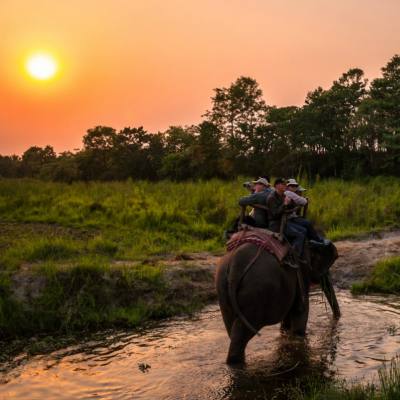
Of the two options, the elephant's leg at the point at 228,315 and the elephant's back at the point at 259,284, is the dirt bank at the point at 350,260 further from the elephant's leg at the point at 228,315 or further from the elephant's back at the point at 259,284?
the elephant's back at the point at 259,284

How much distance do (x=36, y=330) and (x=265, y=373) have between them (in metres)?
4.02

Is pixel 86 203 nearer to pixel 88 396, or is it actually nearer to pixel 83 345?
pixel 83 345

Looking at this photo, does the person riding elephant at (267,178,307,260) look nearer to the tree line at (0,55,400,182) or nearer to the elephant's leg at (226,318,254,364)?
the elephant's leg at (226,318,254,364)

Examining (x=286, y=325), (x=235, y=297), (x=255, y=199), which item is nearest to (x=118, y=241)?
(x=286, y=325)

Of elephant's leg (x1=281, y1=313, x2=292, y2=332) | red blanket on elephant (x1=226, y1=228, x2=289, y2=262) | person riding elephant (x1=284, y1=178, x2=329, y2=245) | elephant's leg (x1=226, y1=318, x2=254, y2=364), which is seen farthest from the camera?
elephant's leg (x1=281, y1=313, x2=292, y2=332)

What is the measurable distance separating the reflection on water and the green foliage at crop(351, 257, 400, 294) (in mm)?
1948

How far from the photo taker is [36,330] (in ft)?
27.1

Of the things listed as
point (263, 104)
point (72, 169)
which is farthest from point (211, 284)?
point (72, 169)

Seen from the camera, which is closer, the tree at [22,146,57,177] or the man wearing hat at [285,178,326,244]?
A: the man wearing hat at [285,178,326,244]

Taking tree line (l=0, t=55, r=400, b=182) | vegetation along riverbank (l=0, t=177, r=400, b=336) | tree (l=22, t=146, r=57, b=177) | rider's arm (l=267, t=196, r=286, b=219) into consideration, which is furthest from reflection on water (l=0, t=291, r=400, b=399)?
tree (l=22, t=146, r=57, b=177)

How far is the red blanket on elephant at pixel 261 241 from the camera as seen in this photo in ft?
20.1

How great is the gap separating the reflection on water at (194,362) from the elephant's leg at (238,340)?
0.43 ft

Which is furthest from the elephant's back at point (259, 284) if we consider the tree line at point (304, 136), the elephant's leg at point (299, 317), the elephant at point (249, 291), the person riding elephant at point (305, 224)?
the tree line at point (304, 136)

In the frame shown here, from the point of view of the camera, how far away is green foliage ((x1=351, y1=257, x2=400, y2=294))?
34.2 feet
